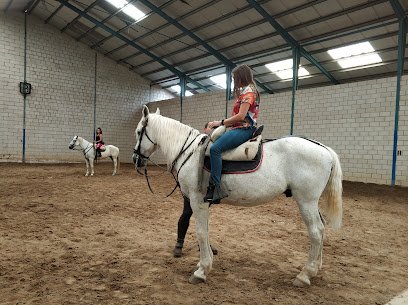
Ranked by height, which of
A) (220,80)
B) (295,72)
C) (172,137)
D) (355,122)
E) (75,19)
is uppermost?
(75,19)

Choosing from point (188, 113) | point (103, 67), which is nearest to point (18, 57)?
point (103, 67)

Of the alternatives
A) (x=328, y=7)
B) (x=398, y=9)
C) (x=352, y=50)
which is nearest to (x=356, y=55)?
(x=352, y=50)

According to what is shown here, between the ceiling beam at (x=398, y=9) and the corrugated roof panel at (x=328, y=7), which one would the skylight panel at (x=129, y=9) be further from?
the ceiling beam at (x=398, y=9)

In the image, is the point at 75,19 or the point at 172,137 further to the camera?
the point at 75,19

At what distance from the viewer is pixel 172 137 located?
115 inches

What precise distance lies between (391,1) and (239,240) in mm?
8620

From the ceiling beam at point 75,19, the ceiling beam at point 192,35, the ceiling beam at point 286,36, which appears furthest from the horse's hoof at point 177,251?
the ceiling beam at point 75,19

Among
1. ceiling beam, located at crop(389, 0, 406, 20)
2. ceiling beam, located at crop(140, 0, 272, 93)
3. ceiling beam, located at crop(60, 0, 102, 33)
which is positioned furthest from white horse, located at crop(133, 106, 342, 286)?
ceiling beam, located at crop(60, 0, 102, 33)

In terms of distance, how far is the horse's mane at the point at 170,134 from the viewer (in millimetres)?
2867

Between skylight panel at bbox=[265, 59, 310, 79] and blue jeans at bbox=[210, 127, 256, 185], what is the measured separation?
11.2 meters

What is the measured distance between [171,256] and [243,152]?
4.99 feet

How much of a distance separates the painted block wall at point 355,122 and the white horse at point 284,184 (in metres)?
7.92

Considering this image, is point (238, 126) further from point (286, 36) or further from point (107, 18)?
point (107, 18)

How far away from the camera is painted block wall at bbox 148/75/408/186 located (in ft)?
29.3
